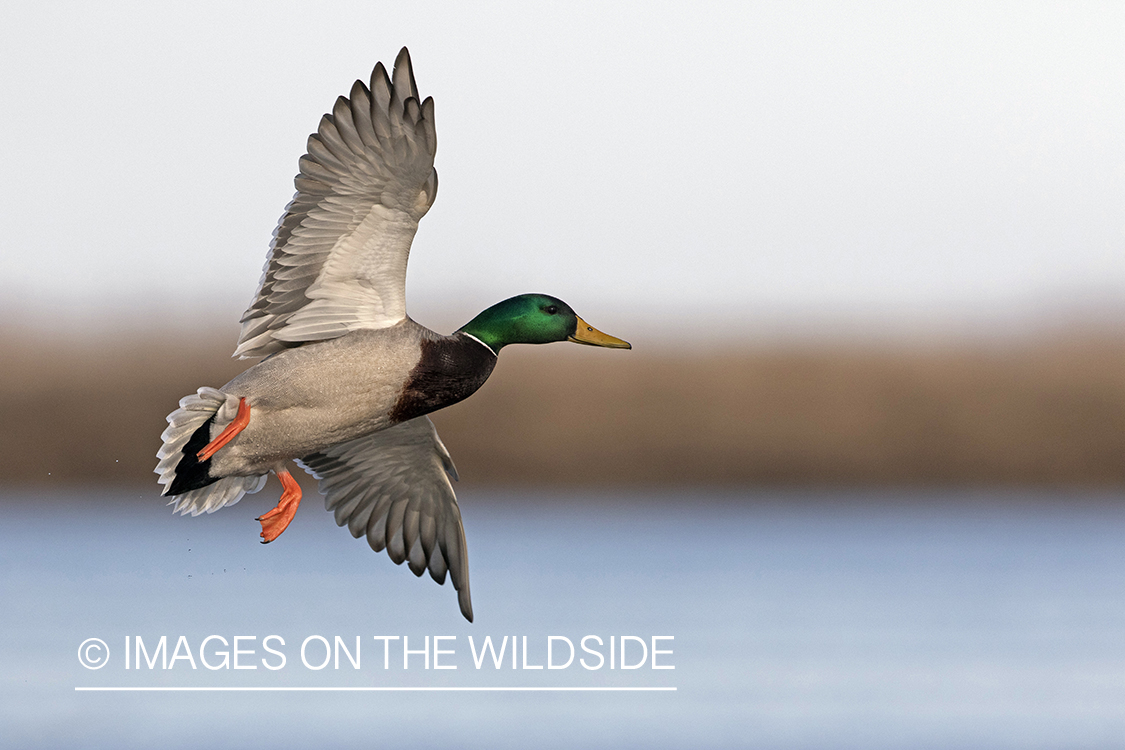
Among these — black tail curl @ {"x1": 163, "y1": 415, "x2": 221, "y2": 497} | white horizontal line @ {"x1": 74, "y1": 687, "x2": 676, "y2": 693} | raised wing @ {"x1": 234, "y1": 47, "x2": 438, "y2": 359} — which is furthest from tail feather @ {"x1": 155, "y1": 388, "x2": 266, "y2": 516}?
white horizontal line @ {"x1": 74, "y1": 687, "x2": 676, "y2": 693}

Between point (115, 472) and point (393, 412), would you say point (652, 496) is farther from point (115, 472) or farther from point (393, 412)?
point (393, 412)

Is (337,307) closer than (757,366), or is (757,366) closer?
(337,307)

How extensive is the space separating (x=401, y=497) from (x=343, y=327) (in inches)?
50.1

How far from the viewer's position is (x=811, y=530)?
15.2 m

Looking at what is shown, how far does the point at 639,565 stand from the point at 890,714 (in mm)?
5396

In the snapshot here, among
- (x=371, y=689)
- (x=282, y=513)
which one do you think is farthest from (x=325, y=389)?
(x=371, y=689)

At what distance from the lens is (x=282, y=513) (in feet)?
19.2

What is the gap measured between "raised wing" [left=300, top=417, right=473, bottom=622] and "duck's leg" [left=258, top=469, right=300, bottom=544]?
41cm

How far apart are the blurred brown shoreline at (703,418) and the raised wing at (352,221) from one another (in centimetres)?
785

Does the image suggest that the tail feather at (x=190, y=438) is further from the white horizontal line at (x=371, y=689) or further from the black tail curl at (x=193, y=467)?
the white horizontal line at (x=371, y=689)

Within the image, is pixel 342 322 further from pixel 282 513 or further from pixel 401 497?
pixel 401 497

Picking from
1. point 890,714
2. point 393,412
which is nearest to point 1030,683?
point 890,714

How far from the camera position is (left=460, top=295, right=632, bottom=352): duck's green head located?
221 inches

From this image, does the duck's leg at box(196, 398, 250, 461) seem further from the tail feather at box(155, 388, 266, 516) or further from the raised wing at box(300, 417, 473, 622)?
the raised wing at box(300, 417, 473, 622)
